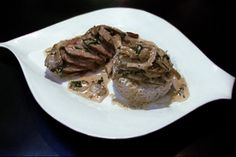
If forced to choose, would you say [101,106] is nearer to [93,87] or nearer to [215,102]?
[93,87]

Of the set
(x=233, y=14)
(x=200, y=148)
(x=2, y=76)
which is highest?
(x=233, y=14)

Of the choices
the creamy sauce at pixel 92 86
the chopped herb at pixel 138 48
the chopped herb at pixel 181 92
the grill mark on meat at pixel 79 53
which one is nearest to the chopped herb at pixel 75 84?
the creamy sauce at pixel 92 86

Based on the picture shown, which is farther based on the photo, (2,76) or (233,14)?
(233,14)

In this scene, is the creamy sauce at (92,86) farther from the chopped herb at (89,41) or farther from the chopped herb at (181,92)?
the chopped herb at (181,92)

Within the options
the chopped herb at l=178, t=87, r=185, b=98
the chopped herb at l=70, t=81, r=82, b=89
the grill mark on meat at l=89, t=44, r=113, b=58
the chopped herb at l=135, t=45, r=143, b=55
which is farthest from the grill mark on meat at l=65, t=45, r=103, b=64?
the chopped herb at l=178, t=87, r=185, b=98

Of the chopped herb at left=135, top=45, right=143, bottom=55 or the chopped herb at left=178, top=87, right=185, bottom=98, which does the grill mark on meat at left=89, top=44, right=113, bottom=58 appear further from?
the chopped herb at left=178, top=87, right=185, bottom=98

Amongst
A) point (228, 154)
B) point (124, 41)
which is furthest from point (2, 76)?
point (228, 154)
